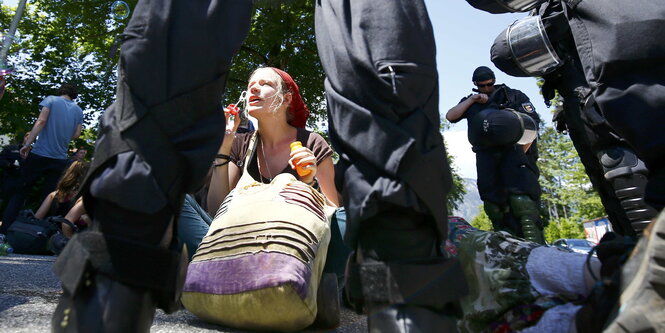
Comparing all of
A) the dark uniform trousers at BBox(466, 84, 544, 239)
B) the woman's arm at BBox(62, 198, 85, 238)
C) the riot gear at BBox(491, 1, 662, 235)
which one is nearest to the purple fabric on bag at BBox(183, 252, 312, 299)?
the riot gear at BBox(491, 1, 662, 235)

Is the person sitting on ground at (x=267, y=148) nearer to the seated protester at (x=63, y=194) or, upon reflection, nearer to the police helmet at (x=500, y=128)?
the police helmet at (x=500, y=128)

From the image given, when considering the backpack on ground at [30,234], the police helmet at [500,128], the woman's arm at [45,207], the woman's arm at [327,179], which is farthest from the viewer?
the woman's arm at [45,207]

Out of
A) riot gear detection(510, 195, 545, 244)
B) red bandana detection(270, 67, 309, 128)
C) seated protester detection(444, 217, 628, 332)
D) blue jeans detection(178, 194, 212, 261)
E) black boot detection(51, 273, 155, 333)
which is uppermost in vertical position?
red bandana detection(270, 67, 309, 128)

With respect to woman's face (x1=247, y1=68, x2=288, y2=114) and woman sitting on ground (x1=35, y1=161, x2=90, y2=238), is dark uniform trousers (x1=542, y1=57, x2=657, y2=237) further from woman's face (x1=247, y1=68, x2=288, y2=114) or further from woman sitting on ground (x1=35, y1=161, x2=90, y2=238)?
woman sitting on ground (x1=35, y1=161, x2=90, y2=238)

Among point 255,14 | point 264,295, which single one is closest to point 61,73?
point 255,14

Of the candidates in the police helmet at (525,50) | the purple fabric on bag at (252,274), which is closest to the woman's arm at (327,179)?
the purple fabric on bag at (252,274)

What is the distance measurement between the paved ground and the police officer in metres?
2.82

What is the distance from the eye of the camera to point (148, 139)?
2.82ft

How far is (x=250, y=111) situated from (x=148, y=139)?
1.94 m

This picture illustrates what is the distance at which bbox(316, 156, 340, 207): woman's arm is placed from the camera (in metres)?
2.63

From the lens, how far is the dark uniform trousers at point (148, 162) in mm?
806

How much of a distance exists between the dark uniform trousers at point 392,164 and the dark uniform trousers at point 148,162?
0.23 m

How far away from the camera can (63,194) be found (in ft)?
19.9

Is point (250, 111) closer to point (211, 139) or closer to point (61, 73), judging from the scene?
point (211, 139)
